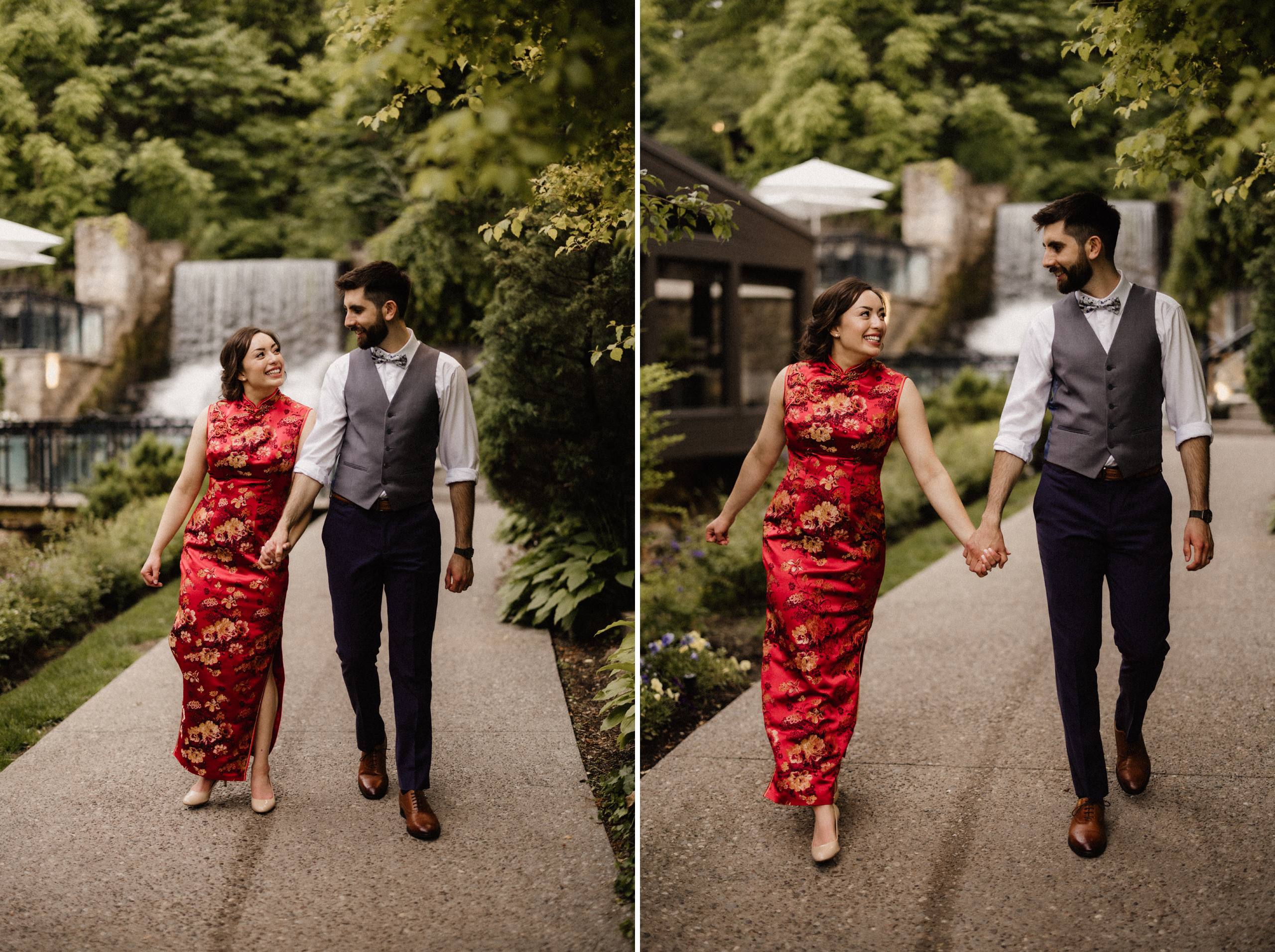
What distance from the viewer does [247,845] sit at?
2346 mm

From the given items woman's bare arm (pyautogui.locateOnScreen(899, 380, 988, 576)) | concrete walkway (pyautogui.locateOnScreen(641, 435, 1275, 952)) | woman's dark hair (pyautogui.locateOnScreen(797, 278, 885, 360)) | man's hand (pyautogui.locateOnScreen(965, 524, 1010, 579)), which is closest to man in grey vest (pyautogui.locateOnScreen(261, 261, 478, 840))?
concrete walkway (pyautogui.locateOnScreen(641, 435, 1275, 952))

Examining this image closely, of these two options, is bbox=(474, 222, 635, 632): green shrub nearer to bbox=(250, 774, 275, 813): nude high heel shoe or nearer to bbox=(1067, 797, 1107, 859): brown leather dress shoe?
bbox=(250, 774, 275, 813): nude high heel shoe

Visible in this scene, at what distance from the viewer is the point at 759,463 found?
2.57 meters

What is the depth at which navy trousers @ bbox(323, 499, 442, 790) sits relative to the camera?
2553 mm

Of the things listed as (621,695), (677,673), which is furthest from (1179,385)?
(677,673)

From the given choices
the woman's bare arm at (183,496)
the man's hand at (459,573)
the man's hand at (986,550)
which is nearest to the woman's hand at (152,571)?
the woman's bare arm at (183,496)

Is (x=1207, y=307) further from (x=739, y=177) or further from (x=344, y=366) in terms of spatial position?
(x=344, y=366)

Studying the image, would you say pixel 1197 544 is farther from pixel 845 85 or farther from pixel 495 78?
pixel 845 85

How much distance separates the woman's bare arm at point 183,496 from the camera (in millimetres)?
2574

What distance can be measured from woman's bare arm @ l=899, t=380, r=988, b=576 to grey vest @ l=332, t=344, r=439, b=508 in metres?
1.20

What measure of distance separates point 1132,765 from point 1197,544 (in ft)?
1.98

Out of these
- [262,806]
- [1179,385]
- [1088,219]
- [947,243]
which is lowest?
[262,806]

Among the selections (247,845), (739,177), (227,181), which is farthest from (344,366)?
(739,177)

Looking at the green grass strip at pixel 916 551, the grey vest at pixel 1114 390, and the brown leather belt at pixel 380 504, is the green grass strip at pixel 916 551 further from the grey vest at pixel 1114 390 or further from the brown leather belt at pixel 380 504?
the brown leather belt at pixel 380 504
